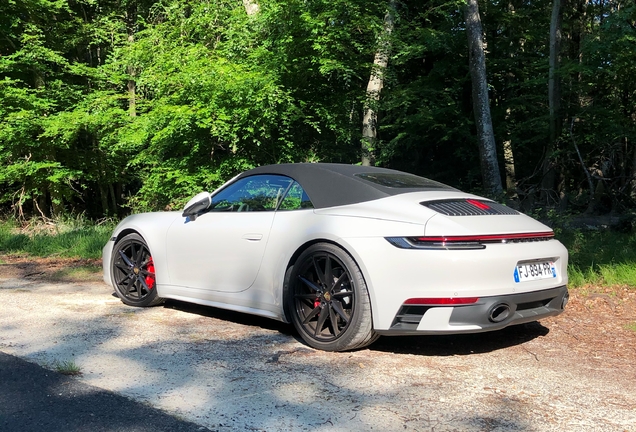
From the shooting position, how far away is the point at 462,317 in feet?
12.5

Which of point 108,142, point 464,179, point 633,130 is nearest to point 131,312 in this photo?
point 633,130

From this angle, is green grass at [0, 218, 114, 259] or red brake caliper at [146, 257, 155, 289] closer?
red brake caliper at [146, 257, 155, 289]

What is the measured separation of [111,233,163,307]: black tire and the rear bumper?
2696 millimetres

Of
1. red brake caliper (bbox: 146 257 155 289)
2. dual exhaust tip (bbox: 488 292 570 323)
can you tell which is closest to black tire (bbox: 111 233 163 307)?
red brake caliper (bbox: 146 257 155 289)

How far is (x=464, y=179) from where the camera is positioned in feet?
→ 63.2

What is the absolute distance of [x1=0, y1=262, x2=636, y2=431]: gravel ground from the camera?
299 centimetres

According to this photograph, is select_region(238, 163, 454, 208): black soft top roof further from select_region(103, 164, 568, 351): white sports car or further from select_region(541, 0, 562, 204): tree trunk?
select_region(541, 0, 562, 204): tree trunk

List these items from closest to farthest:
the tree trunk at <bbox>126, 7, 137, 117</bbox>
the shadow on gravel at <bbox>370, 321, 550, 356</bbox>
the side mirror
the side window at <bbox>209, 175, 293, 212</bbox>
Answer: the shadow on gravel at <bbox>370, 321, 550, 356</bbox> < the side window at <bbox>209, 175, 293, 212</bbox> < the side mirror < the tree trunk at <bbox>126, 7, 137, 117</bbox>

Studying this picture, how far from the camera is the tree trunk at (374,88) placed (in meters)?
12.6

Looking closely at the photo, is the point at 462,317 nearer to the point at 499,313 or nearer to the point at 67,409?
the point at 499,313

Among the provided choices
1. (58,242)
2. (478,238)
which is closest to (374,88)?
(58,242)

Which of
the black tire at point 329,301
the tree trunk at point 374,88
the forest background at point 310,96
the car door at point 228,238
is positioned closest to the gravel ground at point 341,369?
the black tire at point 329,301

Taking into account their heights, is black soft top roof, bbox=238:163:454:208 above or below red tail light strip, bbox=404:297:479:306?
above

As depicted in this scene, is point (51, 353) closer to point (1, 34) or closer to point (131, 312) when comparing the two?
point (131, 312)
